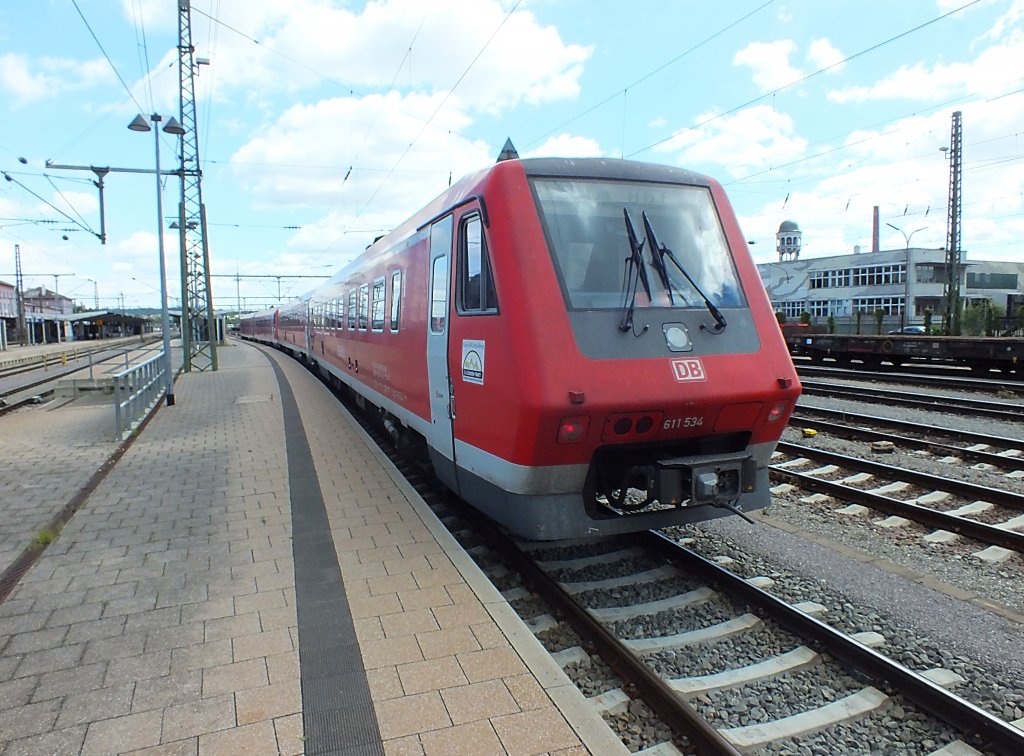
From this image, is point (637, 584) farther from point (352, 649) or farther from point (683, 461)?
point (352, 649)

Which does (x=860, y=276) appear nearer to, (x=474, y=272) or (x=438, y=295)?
(x=438, y=295)

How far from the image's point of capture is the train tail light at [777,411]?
4.64m

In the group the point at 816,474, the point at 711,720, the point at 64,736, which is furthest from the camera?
the point at 816,474

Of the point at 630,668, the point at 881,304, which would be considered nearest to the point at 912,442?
the point at 630,668

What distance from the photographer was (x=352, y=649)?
357 cm

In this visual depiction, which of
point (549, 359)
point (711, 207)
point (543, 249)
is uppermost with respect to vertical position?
point (711, 207)

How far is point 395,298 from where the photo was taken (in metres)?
7.39

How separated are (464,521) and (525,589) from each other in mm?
1600

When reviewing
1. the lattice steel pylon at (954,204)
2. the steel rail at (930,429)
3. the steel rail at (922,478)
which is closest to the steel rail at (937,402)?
the steel rail at (930,429)

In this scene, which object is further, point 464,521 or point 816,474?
point 816,474

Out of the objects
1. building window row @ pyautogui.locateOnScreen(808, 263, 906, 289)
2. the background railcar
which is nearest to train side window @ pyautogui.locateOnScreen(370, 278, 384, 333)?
the background railcar

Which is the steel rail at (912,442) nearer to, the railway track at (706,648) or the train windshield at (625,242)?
the railway track at (706,648)

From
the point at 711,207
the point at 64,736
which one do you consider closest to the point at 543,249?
the point at 711,207

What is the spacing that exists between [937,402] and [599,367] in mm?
10812
